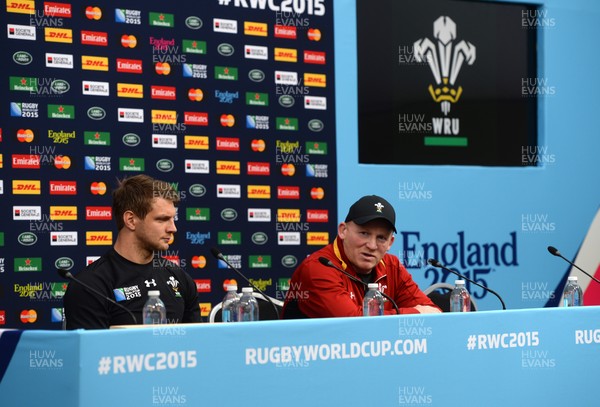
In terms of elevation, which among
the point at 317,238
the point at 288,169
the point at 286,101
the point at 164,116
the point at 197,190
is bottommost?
the point at 317,238

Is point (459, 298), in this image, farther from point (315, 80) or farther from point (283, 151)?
point (315, 80)

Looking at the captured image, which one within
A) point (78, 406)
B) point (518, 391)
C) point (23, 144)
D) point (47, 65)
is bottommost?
point (518, 391)

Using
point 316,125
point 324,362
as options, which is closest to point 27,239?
point 316,125

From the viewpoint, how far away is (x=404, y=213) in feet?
21.9

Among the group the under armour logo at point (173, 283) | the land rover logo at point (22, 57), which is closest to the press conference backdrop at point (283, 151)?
the land rover logo at point (22, 57)

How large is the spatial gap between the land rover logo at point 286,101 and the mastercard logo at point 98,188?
1386mm

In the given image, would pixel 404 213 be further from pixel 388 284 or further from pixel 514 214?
pixel 388 284

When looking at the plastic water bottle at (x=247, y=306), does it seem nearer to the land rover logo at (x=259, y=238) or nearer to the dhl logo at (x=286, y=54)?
the land rover logo at (x=259, y=238)

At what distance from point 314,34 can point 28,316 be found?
2.73 meters

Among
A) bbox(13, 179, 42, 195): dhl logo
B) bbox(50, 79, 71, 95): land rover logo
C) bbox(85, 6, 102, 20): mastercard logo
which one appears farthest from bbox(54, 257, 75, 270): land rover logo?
bbox(85, 6, 102, 20): mastercard logo

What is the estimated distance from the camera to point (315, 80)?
6387mm

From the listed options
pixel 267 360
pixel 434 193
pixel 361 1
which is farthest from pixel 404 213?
pixel 267 360

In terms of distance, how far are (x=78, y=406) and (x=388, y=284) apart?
2.07 meters

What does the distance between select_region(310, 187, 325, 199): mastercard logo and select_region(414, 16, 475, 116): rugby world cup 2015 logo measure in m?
1.21
